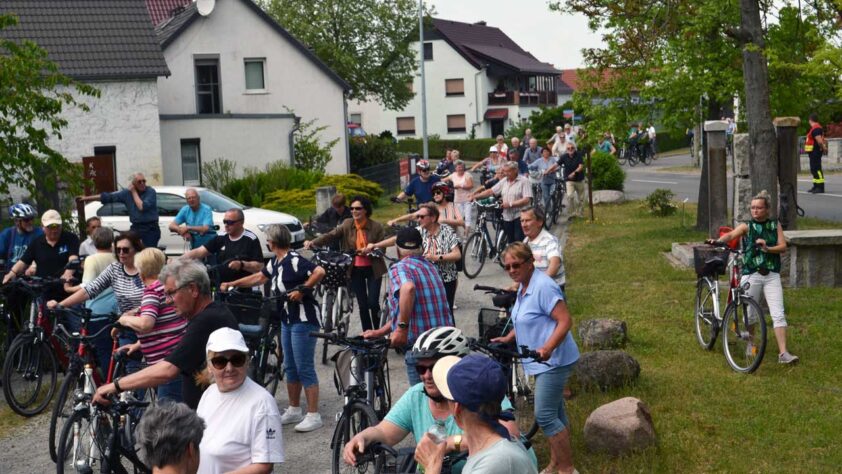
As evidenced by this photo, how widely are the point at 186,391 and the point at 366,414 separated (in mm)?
1184

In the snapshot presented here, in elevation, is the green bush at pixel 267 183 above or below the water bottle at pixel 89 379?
above

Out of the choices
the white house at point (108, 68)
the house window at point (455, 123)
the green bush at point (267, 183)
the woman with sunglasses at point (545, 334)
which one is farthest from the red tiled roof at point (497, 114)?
the woman with sunglasses at point (545, 334)

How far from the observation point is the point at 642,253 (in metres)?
19.2

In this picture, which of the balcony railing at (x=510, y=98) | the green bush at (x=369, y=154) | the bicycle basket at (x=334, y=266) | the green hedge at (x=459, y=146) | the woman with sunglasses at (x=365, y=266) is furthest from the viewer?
the balcony railing at (x=510, y=98)

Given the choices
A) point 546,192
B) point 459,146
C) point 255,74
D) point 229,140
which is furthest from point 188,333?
point 459,146

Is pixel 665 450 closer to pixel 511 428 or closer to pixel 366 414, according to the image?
pixel 366 414

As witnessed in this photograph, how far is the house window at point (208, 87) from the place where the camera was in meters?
37.4

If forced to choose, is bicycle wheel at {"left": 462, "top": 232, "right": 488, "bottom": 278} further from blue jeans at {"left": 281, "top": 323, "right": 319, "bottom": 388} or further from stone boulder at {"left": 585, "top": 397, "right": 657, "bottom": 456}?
stone boulder at {"left": 585, "top": 397, "right": 657, "bottom": 456}

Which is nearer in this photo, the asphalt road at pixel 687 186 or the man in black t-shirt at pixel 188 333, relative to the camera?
the man in black t-shirt at pixel 188 333

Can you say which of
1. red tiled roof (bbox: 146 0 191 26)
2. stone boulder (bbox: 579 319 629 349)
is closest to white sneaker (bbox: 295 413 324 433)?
stone boulder (bbox: 579 319 629 349)

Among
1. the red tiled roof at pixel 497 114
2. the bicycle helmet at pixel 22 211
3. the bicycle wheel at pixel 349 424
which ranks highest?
the red tiled roof at pixel 497 114

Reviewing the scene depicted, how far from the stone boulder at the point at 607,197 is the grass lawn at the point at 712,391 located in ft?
45.2

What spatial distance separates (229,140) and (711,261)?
26580 millimetres

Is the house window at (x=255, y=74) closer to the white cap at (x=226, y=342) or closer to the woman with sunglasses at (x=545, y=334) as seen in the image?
the woman with sunglasses at (x=545, y=334)
